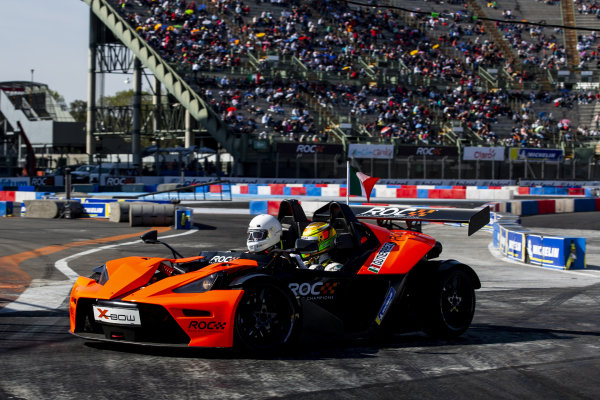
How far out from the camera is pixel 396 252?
767cm

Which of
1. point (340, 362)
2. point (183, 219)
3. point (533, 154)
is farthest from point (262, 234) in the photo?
point (533, 154)

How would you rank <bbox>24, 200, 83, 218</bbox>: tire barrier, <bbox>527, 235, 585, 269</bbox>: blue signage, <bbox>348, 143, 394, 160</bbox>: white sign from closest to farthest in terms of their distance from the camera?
<bbox>527, 235, 585, 269</bbox>: blue signage < <bbox>24, 200, 83, 218</bbox>: tire barrier < <bbox>348, 143, 394, 160</bbox>: white sign

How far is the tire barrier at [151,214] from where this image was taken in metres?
22.9

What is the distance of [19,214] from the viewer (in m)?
28.0

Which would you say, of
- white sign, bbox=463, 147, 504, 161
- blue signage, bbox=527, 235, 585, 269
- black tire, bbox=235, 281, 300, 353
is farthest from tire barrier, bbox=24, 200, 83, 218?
white sign, bbox=463, 147, 504, 161

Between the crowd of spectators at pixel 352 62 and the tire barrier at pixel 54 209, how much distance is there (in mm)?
A: 20152

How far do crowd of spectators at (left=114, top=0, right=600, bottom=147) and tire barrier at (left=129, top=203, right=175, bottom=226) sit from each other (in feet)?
72.1

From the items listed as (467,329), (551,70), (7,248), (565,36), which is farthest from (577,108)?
(467,329)

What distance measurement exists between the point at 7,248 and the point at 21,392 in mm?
11730

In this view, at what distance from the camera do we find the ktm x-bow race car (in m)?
6.23

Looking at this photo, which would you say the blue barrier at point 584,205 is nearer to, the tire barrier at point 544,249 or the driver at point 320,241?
the tire barrier at point 544,249

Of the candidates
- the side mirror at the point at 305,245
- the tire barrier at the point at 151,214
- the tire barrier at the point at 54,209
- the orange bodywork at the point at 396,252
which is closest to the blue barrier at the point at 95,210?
the tire barrier at the point at 54,209

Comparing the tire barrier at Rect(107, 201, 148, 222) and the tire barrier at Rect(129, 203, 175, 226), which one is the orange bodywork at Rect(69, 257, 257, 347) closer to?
the tire barrier at Rect(129, 203, 175, 226)

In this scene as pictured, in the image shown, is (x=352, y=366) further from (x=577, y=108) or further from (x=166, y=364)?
(x=577, y=108)
